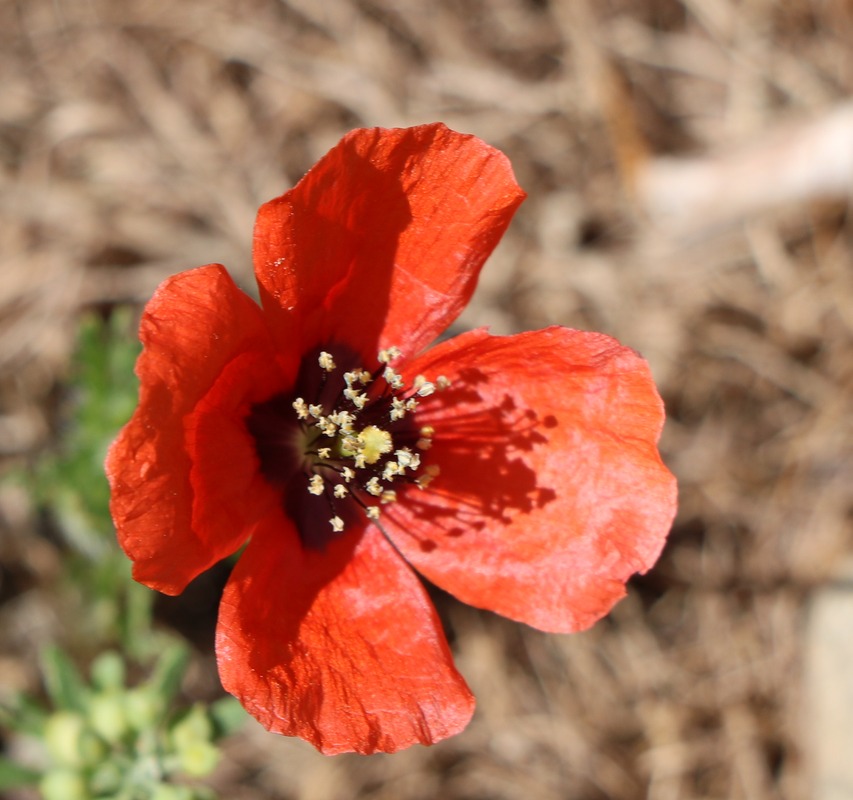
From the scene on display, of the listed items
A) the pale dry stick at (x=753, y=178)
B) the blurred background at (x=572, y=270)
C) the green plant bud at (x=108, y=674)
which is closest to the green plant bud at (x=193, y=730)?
the green plant bud at (x=108, y=674)

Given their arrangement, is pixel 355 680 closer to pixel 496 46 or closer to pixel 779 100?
pixel 496 46

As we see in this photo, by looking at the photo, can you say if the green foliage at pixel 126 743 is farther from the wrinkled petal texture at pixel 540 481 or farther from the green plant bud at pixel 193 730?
the wrinkled petal texture at pixel 540 481

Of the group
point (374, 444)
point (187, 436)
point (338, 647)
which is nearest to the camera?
point (187, 436)

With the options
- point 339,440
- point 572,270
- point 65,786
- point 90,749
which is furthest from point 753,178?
point 65,786

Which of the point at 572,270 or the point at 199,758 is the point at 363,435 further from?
the point at 572,270

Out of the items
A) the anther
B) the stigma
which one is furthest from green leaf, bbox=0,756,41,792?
the anther

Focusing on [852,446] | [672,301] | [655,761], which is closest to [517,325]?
[672,301]
